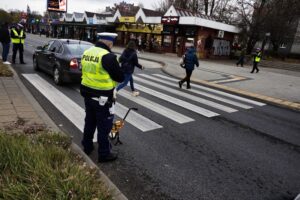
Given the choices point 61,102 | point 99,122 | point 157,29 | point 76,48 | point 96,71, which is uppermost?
point 157,29

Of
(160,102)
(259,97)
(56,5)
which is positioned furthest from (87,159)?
(56,5)

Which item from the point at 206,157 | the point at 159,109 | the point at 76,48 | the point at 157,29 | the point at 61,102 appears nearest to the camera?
the point at 206,157

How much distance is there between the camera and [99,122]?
4023 millimetres

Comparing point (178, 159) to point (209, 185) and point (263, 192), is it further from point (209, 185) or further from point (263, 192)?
point (263, 192)

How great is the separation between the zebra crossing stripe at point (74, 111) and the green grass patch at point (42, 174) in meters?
1.93

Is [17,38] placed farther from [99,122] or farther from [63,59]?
[99,122]

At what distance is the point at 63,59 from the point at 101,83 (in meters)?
5.77

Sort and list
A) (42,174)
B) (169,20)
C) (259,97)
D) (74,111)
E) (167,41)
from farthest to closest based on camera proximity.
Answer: (167,41), (169,20), (259,97), (74,111), (42,174)

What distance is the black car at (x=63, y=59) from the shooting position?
890 cm

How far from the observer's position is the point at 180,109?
768 centimetres

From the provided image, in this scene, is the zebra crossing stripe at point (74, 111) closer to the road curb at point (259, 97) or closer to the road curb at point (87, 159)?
the road curb at point (87, 159)

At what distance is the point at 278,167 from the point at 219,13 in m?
47.6

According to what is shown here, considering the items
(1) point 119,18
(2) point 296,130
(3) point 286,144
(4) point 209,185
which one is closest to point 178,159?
(4) point 209,185

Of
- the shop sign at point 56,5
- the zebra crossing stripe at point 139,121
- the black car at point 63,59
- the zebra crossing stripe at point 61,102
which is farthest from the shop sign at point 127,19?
the zebra crossing stripe at point 139,121
